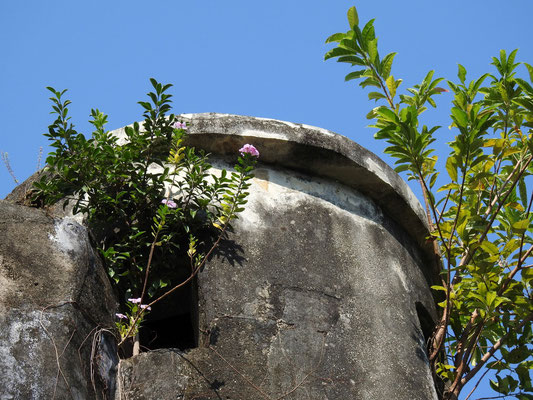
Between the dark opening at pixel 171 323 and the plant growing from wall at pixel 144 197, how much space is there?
0.20 metres

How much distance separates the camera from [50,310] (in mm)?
3193

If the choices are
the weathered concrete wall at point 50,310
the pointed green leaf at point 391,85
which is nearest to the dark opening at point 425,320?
the pointed green leaf at point 391,85

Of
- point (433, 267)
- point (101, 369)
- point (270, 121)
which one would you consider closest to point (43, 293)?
point (101, 369)

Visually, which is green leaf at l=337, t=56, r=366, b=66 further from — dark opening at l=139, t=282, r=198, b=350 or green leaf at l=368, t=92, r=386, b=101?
dark opening at l=139, t=282, r=198, b=350

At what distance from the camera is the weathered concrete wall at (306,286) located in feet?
12.3

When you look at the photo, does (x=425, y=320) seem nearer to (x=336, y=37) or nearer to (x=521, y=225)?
(x=521, y=225)

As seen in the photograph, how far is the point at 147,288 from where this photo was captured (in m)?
4.15

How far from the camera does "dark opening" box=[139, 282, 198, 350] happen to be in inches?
178

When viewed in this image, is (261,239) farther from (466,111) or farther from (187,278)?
(466,111)

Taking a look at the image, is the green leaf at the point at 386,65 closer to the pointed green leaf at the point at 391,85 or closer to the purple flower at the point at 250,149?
the pointed green leaf at the point at 391,85

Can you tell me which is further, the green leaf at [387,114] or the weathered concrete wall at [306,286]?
the green leaf at [387,114]

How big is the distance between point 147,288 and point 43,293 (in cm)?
95

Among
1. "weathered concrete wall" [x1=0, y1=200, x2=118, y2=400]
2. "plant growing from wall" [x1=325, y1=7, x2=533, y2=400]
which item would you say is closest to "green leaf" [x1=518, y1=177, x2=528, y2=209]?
"plant growing from wall" [x1=325, y1=7, x2=533, y2=400]

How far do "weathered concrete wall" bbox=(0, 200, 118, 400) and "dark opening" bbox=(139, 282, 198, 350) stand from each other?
2.64 feet
